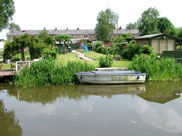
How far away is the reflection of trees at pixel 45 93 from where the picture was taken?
1055 cm

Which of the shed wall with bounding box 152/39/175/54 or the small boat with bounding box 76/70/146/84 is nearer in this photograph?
the small boat with bounding box 76/70/146/84

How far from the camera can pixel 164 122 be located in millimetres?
7273

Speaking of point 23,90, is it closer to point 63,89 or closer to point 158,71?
point 63,89

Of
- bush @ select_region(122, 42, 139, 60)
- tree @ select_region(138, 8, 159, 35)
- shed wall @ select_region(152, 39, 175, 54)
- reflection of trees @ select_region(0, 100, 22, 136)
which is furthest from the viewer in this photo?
tree @ select_region(138, 8, 159, 35)

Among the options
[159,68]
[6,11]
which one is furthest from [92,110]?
[6,11]

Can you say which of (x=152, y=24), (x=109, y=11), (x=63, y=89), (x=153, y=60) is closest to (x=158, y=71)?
(x=153, y=60)

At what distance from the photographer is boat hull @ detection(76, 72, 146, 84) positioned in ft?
43.0

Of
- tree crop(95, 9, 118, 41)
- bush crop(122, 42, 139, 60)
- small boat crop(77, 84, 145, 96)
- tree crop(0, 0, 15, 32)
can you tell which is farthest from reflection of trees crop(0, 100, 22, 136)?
tree crop(95, 9, 118, 41)

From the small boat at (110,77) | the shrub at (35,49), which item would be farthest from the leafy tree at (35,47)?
the small boat at (110,77)

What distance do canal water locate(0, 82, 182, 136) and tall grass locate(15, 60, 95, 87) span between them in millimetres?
599

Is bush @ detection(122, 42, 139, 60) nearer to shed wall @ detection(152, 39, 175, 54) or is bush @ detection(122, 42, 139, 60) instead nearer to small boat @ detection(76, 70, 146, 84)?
shed wall @ detection(152, 39, 175, 54)

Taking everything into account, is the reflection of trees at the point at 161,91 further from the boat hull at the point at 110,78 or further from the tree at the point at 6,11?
the tree at the point at 6,11

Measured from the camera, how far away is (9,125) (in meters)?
7.17

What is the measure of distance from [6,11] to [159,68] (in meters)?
24.0
